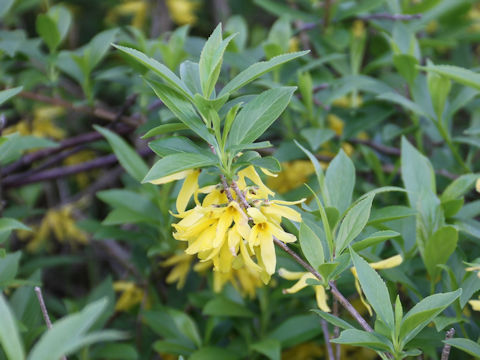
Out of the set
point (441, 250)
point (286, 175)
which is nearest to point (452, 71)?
point (441, 250)

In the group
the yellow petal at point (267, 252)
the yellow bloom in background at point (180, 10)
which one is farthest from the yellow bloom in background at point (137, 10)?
the yellow petal at point (267, 252)

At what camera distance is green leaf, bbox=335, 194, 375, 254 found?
0.82 meters

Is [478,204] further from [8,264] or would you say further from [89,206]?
[89,206]

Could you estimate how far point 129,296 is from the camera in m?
1.49

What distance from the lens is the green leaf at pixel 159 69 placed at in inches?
29.2

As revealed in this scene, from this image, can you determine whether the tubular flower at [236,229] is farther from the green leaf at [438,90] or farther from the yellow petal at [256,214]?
the green leaf at [438,90]

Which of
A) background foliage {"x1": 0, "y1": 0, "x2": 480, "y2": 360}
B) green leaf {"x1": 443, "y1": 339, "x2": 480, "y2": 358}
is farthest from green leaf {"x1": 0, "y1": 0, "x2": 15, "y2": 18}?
green leaf {"x1": 443, "y1": 339, "x2": 480, "y2": 358}

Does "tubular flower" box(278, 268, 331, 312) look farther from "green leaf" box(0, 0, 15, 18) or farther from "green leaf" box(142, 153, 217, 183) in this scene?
"green leaf" box(0, 0, 15, 18)

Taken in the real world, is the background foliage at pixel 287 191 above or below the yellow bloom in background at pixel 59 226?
above

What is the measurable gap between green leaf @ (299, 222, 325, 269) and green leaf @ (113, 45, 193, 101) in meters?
0.25

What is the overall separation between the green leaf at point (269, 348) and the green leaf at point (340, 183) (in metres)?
0.35

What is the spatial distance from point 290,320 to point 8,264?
60 centimetres

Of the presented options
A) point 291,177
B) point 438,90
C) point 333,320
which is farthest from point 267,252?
point 291,177

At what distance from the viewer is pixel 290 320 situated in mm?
1258
